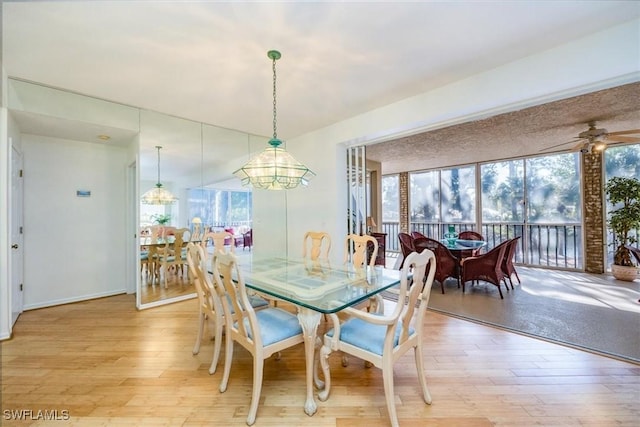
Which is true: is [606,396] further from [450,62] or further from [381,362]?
[450,62]

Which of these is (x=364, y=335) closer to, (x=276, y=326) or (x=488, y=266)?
(x=276, y=326)

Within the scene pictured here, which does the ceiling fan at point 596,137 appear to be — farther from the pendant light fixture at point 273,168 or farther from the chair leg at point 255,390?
the chair leg at point 255,390

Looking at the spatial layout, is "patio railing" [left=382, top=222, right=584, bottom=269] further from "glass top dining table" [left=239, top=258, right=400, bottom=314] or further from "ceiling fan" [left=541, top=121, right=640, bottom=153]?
"glass top dining table" [left=239, top=258, right=400, bottom=314]

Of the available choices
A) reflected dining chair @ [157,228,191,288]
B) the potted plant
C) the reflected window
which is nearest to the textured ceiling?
the potted plant

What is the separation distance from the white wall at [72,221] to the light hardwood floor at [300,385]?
1.15 meters

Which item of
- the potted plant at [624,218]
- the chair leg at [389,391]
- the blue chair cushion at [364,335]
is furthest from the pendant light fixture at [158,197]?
the potted plant at [624,218]

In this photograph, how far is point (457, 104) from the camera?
9.18 feet

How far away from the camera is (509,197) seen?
20.6 feet

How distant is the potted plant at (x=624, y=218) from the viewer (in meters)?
4.45

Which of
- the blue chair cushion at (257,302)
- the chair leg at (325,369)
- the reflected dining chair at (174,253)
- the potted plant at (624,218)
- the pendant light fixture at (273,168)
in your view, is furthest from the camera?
the potted plant at (624,218)

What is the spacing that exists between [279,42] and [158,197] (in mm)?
2684

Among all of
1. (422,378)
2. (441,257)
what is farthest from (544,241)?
(422,378)

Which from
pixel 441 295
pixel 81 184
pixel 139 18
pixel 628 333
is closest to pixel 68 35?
pixel 139 18

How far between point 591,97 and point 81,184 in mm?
6873
